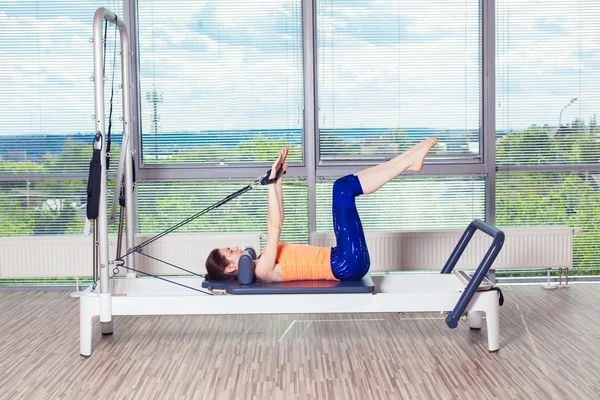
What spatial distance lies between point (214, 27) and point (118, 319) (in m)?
2.12

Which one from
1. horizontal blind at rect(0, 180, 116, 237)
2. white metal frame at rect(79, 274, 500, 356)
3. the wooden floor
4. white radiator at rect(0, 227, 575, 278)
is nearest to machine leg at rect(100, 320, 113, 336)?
the wooden floor

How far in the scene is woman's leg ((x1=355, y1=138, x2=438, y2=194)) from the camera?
338 centimetres

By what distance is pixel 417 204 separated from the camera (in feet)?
16.5

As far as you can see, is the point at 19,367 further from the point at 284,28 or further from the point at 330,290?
the point at 284,28

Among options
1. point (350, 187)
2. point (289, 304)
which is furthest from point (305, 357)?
point (350, 187)

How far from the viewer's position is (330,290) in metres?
3.32

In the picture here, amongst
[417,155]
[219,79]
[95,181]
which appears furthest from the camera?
[219,79]

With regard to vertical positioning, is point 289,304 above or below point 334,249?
below

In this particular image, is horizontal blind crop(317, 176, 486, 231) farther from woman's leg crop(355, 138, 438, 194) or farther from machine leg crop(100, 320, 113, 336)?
machine leg crop(100, 320, 113, 336)

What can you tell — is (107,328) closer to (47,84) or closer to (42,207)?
(42,207)

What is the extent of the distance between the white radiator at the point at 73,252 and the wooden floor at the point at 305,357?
1.47 feet

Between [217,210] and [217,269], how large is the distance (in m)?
1.55

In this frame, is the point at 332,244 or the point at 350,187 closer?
the point at 350,187

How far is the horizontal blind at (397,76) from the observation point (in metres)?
4.93
